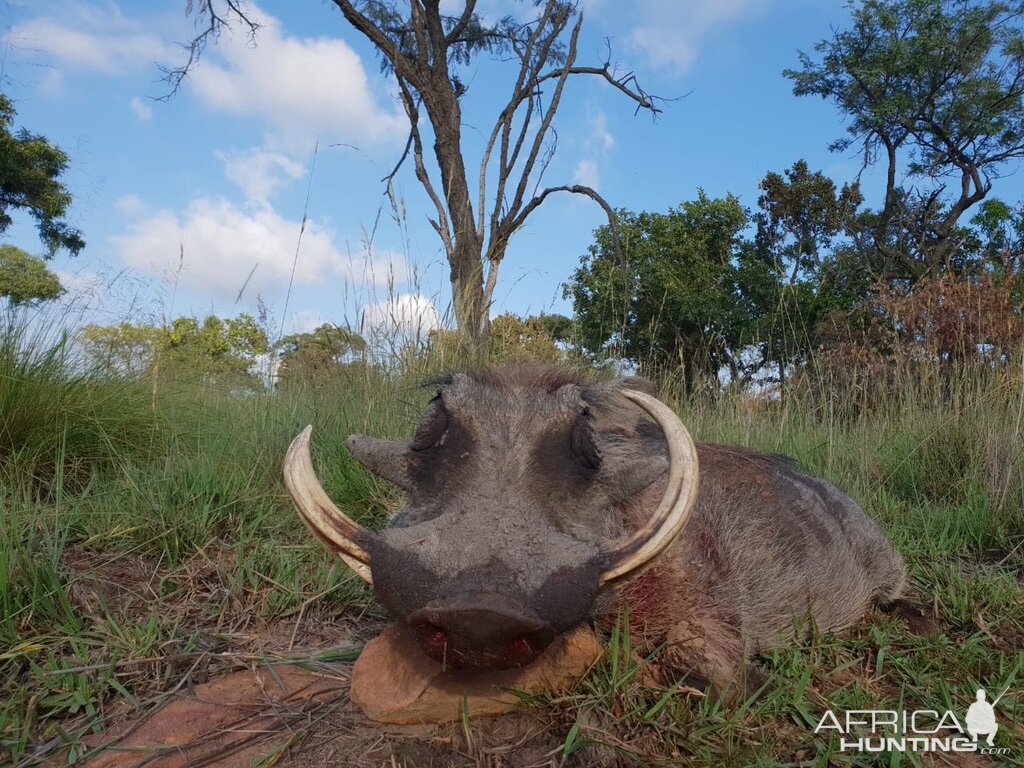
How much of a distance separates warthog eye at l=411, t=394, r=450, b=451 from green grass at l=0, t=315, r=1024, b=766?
0.72 meters

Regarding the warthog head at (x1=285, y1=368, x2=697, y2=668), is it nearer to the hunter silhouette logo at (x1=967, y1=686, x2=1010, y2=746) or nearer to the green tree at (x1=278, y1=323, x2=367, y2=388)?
the hunter silhouette logo at (x1=967, y1=686, x2=1010, y2=746)

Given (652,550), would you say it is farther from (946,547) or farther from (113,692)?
(946,547)

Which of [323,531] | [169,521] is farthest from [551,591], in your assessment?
[169,521]

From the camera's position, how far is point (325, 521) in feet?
5.48

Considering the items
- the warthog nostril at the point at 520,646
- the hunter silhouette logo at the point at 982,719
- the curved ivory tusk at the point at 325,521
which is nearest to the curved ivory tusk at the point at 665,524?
the warthog nostril at the point at 520,646

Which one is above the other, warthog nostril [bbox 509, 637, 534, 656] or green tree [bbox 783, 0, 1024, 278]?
green tree [bbox 783, 0, 1024, 278]

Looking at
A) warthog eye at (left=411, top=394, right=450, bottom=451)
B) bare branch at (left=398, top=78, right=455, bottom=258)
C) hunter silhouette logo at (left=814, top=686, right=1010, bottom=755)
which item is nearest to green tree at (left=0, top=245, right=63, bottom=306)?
bare branch at (left=398, top=78, right=455, bottom=258)

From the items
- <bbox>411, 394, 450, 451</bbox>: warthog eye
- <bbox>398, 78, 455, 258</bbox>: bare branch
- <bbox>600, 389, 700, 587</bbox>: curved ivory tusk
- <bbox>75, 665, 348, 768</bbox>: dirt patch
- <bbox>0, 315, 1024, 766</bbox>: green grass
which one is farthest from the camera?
<bbox>398, 78, 455, 258</bbox>: bare branch

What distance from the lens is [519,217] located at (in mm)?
12305

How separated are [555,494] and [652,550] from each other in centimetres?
31

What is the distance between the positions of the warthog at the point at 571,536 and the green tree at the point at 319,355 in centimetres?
280

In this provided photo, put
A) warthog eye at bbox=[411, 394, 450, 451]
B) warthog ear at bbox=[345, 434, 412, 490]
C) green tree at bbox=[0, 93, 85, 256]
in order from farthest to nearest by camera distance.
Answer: green tree at bbox=[0, 93, 85, 256], warthog ear at bbox=[345, 434, 412, 490], warthog eye at bbox=[411, 394, 450, 451]

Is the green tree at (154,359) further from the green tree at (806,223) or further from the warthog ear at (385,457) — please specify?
the green tree at (806,223)

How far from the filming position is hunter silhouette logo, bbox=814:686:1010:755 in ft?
5.91
